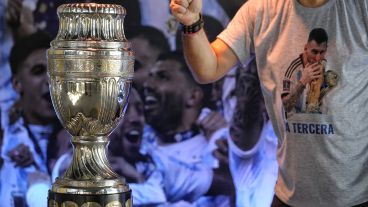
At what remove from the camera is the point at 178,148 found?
304cm

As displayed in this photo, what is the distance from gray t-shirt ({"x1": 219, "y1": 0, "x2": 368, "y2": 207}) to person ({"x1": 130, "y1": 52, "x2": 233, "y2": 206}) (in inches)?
52.9

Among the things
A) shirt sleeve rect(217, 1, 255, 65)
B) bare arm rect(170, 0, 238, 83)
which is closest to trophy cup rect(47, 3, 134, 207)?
bare arm rect(170, 0, 238, 83)

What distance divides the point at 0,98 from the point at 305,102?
1.76 meters

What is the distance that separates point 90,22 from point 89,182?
0.22 meters

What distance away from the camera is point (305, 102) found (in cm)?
162

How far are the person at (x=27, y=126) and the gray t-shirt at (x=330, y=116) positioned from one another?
154 cm

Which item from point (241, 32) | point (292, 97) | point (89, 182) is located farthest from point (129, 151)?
point (89, 182)

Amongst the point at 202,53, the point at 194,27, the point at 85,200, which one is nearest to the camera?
the point at 85,200

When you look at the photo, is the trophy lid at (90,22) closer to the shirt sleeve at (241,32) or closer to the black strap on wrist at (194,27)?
the black strap on wrist at (194,27)

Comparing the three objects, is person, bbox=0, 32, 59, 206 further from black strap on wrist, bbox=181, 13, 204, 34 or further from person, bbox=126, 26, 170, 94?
black strap on wrist, bbox=181, 13, 204, 34

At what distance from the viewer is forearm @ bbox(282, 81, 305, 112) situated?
1.63 m

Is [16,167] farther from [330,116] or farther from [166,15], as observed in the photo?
[330,116]

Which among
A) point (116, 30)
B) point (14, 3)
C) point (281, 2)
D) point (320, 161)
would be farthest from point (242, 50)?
point (14, 3)

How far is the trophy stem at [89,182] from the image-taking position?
973 millimetres
